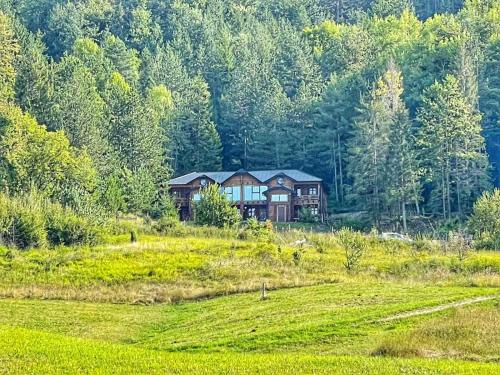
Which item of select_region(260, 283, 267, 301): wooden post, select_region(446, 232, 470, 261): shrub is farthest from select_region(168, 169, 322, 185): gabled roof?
select_region(260, 283, 267, 301): wooden post

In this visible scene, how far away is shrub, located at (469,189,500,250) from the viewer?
47.0 metres

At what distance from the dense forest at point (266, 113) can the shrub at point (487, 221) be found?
14326 millimetres

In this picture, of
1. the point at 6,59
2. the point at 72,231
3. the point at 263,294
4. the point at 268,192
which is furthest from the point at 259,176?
the point at 263,294

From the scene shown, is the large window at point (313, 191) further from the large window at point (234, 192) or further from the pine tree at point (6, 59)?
the pine tree at point (6, 59)

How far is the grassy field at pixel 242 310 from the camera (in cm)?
1694

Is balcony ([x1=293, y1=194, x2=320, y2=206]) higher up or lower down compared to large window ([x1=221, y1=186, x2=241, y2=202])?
lower down

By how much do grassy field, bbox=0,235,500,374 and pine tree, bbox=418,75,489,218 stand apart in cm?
2203

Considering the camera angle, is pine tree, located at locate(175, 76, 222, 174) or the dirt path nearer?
the dirt path

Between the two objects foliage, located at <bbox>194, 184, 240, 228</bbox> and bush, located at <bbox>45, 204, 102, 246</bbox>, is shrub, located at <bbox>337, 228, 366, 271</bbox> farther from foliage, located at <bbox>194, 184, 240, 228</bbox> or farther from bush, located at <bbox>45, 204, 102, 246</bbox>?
foliage, located at <bbox>194, 184, 240, 228</bbox>

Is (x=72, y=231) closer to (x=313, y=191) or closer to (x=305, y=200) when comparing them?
(x=305, y=200)

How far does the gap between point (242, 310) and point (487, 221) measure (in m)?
28.2

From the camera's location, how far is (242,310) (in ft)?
87.6

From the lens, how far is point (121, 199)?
64750 mm

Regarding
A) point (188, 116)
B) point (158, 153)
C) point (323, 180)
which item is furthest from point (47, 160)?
point (323, 180)
